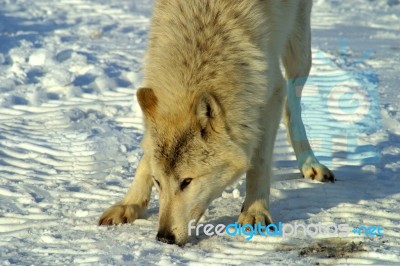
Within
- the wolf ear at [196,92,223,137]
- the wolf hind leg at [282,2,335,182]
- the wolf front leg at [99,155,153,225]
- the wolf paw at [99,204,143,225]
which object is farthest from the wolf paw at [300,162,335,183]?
the wolf ear at [196,92,223,137]

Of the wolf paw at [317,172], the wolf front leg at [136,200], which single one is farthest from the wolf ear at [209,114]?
the wolf paw at [317,172]

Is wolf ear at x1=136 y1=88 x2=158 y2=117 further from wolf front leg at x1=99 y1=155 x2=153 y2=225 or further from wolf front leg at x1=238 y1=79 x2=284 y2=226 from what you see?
wolf front leg at x1=238 y1=79 x2=284 y2=226

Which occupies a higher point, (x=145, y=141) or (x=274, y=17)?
(x=274, y=17)

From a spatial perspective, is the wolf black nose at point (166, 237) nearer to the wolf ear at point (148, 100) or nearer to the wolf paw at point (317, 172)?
the wolf ear at point (148, 100)

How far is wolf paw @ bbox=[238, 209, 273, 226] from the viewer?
4.88 meters

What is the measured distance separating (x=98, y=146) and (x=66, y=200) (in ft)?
4.45

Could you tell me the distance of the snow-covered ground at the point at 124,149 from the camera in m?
4.50

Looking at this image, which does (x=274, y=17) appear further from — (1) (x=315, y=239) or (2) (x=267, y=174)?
(1) (x=315, y=239)

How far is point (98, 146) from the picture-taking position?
679cm

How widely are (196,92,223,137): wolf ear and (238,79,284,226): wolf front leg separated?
1.99 ft

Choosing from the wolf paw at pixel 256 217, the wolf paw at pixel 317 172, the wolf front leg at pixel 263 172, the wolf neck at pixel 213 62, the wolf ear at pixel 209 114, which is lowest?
the wolf paw at pixel 317 172

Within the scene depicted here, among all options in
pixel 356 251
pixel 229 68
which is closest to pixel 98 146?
pixel 229 68

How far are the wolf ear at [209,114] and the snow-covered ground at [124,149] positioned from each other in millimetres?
752

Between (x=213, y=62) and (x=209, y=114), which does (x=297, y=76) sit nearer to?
(x=213, y=62)
